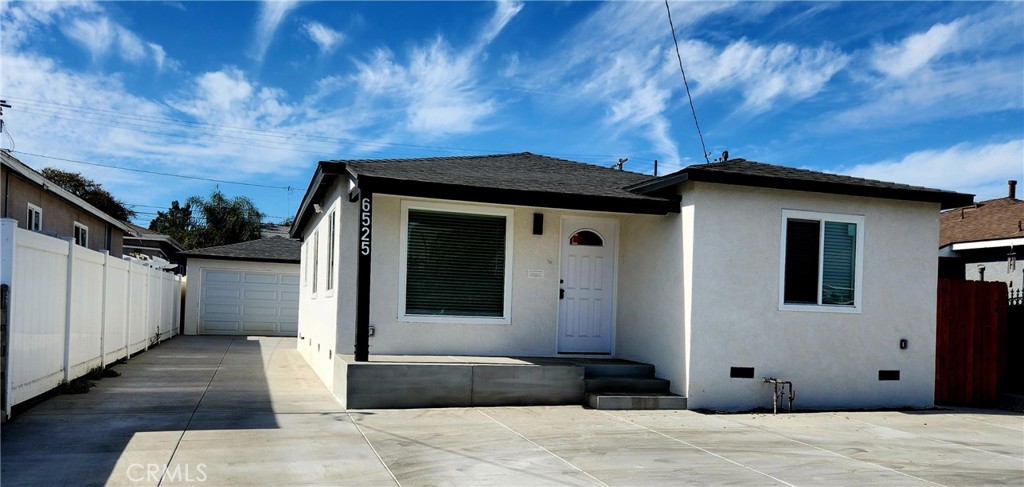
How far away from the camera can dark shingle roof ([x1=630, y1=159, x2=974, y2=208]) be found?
940 cm

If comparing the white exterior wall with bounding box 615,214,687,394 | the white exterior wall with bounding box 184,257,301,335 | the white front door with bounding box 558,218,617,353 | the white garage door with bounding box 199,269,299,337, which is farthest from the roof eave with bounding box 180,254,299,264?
the white exterior wall with bounding box 615,214,687,394

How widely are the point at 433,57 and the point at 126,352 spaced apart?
8035 millimetres

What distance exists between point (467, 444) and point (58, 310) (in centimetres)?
561

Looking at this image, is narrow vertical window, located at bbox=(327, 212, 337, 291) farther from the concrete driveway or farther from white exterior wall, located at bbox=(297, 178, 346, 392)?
the concrete driveway

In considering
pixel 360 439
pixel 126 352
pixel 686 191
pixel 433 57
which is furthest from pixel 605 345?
pixel 126 352

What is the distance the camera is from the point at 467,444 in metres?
6.80

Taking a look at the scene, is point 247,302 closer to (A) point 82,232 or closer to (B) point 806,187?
(A) point 82,232

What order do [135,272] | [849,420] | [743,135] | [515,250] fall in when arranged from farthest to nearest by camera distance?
[743,135]
[135,272]
[515,250]
[849,420]

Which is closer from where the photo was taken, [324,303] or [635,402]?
[635,402]

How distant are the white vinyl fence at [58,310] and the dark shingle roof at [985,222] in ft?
49.2

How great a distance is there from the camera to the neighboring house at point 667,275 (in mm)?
9492

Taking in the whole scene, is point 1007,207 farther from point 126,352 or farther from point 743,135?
point 126,352

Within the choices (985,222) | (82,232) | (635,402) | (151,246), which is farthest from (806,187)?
(151,246)

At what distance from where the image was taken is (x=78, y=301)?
963cm
